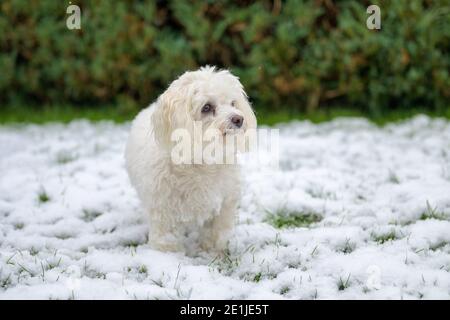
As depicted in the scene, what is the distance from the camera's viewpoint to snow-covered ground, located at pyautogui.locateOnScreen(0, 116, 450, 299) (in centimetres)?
261

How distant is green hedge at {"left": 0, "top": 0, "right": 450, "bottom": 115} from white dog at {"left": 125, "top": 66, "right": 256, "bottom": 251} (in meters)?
2.89

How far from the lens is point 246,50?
20.3 ft

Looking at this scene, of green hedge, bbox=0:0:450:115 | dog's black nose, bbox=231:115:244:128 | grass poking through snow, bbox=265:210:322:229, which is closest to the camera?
dog's black nose, bbox=231:115:244:128

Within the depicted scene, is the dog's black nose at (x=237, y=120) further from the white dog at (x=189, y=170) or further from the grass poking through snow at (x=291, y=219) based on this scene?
the grass poking through snow at (x=291, y=219)

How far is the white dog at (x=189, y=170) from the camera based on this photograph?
2947 millimetres

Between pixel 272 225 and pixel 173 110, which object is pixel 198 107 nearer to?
pixel 173 110

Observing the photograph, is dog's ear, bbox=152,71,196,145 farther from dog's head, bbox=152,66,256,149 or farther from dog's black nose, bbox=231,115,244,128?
dog's black nose, bbox=231,115,244,128

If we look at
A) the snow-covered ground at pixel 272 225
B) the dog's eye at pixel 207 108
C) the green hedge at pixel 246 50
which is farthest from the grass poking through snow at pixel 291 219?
the green hedge at pixel 246 50

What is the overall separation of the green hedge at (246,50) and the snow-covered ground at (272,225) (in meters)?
0.62

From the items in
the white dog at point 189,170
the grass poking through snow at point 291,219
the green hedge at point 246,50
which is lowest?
the grass poking through snow at point 291,219

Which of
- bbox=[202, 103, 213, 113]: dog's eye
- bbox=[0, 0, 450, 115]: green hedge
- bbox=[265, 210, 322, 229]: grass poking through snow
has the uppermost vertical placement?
bbox=[0, 0, 450, 115]: green hedge

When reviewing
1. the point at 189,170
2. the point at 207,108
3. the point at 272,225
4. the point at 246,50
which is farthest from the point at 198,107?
the point at 246,50

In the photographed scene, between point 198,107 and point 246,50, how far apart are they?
134 inches

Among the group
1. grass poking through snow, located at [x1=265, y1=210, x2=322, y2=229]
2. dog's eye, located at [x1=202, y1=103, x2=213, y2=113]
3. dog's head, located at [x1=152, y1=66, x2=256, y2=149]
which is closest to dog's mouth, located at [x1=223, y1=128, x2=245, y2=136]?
dog's head, located at [x1=152, y1=66, x2=256, y2=149]
